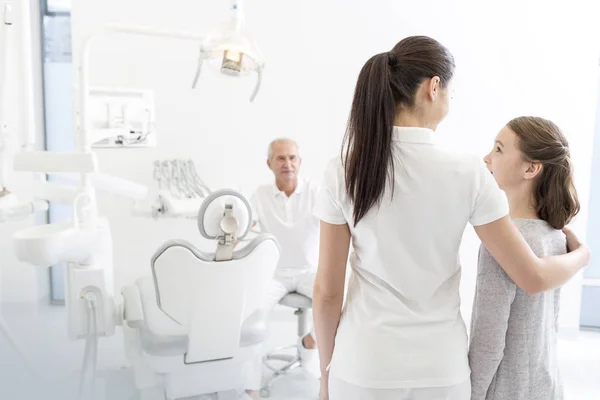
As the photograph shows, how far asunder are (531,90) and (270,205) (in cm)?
192

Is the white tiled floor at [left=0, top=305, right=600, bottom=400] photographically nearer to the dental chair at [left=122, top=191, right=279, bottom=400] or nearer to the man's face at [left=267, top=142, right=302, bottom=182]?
the dental chair at [left=122, top=191, right=279, bottom=400]

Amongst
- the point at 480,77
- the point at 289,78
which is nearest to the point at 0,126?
the point at 289,78

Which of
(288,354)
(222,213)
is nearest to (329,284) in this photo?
(222,213)

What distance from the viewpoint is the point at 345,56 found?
10.6 ft

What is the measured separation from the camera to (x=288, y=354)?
114 inches

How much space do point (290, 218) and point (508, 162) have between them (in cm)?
173

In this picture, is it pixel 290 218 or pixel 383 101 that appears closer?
pixel 383 101

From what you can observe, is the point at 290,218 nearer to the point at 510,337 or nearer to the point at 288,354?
the point at 288,354

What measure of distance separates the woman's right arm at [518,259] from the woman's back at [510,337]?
0.06 m

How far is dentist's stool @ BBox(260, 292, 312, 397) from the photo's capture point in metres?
2.48

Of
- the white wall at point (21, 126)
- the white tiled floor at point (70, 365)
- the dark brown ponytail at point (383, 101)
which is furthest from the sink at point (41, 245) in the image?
the dark brown ponytail at point (383, 101)

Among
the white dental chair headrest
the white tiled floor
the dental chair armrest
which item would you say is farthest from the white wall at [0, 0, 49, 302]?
the white dental chair headrest

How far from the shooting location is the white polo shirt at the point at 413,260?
0.90 metres

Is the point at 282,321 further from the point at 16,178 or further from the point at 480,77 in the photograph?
the point at 480,77
